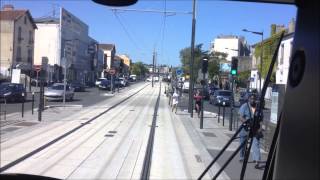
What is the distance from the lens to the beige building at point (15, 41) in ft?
204

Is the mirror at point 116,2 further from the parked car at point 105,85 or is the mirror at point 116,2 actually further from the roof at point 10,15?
the parked car at point 105,85

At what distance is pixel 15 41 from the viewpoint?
64.8m

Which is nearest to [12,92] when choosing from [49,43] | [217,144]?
[217,144]

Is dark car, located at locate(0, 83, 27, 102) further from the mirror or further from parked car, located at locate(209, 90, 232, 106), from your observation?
the mirror

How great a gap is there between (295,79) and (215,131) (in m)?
21.1

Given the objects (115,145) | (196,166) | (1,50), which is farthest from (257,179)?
(1,50)

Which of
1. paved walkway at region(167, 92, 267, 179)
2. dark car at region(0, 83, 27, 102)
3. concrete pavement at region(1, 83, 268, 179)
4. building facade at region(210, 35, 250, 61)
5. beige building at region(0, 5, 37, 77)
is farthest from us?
building facade at region(210, 35, 250, 61)

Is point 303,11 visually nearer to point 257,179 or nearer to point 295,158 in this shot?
point 295,158

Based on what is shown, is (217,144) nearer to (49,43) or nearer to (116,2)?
(116,2)

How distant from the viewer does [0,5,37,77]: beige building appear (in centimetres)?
6228

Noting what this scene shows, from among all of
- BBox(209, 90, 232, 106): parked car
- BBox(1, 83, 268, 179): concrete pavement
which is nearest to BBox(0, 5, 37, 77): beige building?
BBox(209, 90, 232, 106): parked car

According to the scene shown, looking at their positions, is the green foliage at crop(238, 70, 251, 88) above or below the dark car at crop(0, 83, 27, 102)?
above

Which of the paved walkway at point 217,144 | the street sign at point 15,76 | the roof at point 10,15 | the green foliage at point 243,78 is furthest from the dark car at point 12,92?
the green foliage at point 243,78

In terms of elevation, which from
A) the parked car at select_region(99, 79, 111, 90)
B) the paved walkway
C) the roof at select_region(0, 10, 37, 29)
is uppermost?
the roof at select_region(0, 10, 37, 29)
